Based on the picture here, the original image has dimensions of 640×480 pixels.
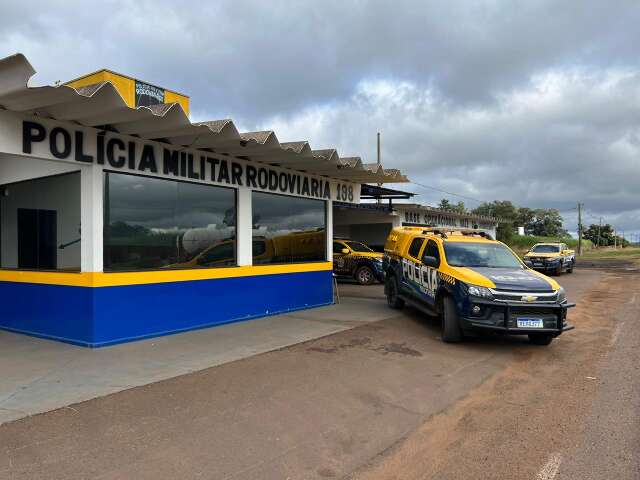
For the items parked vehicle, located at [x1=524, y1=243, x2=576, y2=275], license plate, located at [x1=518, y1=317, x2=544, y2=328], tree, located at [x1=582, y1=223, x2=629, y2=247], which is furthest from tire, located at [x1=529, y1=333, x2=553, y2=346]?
tree, located at [x1=582, y1=223, x2=629, y2=247]

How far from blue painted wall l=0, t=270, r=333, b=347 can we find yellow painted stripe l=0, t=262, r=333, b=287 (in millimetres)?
81

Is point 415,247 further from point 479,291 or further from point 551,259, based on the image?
point 551,259

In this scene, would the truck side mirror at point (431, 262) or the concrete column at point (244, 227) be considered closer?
the truck side mirror at point (431, 262)

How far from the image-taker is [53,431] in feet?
14.3

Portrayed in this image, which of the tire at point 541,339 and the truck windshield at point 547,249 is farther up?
the truck windshield at point 547,249

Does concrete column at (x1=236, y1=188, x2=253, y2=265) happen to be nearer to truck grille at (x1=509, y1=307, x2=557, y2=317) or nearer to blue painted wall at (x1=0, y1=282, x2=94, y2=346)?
blue painted wall at (x1=0, y1=282, x2=94, y2=346)

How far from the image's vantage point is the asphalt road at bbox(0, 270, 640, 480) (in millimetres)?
3771

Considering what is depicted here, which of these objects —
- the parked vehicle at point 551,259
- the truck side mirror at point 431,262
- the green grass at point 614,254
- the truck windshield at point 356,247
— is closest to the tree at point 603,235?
the green grass at point 614,254

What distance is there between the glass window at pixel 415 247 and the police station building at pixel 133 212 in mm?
2128

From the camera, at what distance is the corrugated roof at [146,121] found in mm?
5734

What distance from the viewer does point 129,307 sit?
7.93 meters

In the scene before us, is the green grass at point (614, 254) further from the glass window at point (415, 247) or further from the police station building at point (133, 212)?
the police station building at point (133, 212)

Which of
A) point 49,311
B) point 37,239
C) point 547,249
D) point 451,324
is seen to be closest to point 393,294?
point 451,324

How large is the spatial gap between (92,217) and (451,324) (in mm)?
5867
